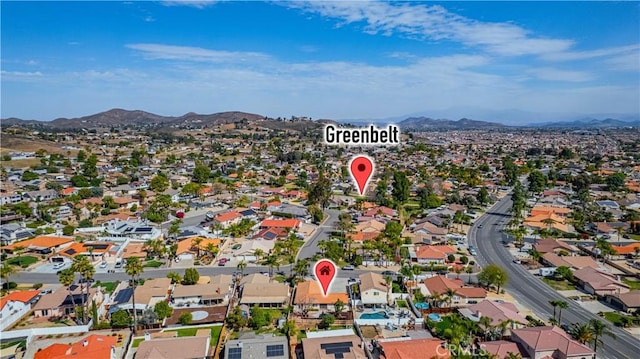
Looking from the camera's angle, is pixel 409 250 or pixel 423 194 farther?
pixel 423 194

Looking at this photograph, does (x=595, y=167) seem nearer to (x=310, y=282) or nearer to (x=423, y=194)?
(x=423, y=194)

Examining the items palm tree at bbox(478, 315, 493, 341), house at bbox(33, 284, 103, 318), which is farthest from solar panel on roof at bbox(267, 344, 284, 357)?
house at bbox(33, 284, 103, 318)

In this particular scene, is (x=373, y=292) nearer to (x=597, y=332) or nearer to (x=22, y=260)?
(x=597, y=332)

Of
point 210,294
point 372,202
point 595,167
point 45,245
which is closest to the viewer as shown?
point 210,294

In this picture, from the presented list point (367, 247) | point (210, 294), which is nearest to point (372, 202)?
point (367, 247)

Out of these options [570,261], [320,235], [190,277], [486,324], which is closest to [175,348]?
[190,277]
